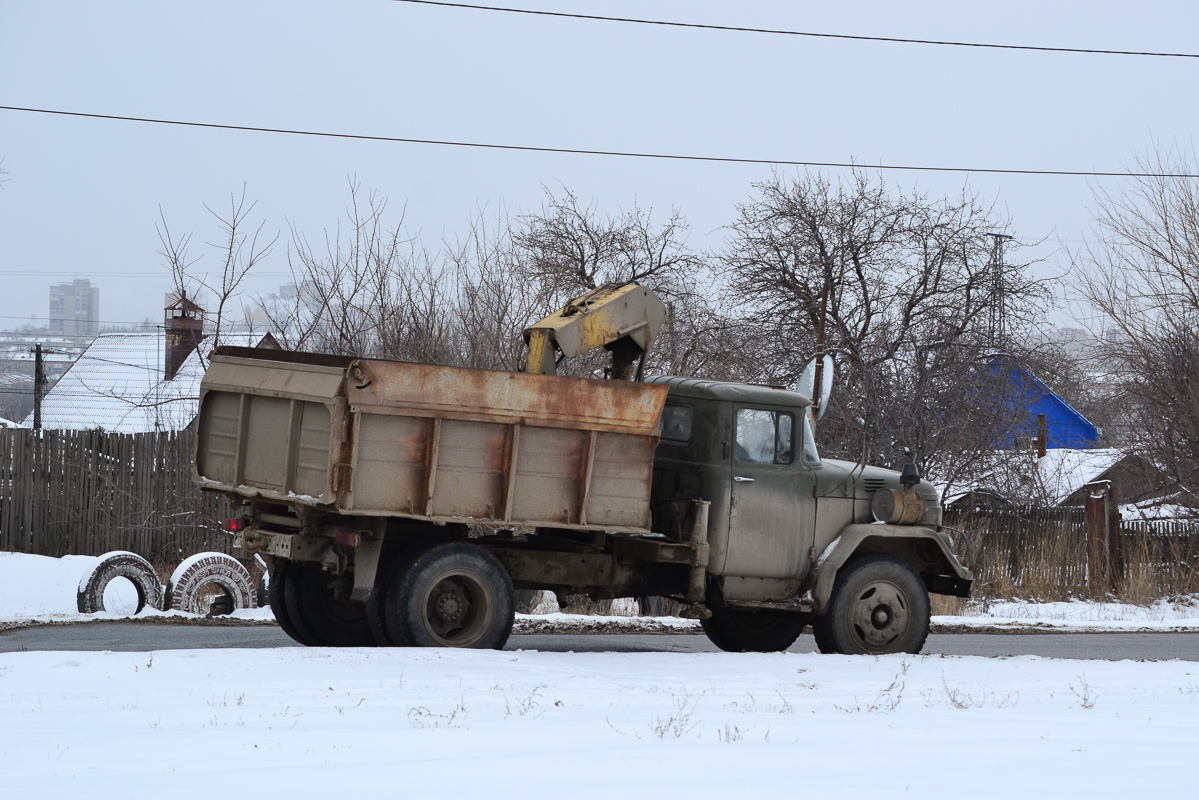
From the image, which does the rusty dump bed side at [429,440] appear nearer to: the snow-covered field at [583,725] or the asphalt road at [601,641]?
the snow-covered field at [583,725]

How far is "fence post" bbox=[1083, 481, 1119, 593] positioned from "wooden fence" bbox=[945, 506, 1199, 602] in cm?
8

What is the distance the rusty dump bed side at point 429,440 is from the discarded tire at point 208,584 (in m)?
3.97

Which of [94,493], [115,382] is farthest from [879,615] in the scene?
[115,382]

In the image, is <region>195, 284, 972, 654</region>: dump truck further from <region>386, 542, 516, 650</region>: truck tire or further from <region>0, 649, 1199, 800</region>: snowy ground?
<region>0, 649, 1199, 800</region>: snowy ground

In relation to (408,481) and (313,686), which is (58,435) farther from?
(313,686)

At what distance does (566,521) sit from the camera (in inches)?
393

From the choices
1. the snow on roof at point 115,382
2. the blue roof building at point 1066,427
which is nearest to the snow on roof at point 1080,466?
the blue roof building at point 1066,427

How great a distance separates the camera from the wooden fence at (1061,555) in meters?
21.0

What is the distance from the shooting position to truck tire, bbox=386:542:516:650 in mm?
9805

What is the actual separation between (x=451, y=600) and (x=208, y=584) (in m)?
5.55

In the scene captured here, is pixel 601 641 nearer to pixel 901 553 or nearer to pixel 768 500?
pixel 768 500

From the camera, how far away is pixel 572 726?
698cm

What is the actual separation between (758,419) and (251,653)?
472cm

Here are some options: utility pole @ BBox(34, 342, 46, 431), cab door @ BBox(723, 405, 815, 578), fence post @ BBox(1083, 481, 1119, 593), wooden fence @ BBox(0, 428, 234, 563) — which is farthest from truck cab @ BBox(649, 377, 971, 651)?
utility pole @ BBox(34, 342, 46, 431)
